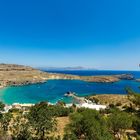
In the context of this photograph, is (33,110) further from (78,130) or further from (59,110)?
(59,110)

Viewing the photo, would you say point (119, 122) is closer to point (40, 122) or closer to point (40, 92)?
point (40, 122)

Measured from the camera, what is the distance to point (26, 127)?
1401 inches

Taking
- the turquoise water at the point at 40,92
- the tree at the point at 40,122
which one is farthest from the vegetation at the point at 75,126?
the turquoise water at the point at 40,92

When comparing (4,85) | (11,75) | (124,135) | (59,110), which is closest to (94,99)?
(59,110)

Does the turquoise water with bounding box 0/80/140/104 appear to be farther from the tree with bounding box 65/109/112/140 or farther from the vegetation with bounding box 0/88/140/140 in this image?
the tree with bounding box 65/109/112/140

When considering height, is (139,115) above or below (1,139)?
above

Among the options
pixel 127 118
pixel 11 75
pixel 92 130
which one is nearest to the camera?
pixel 92 130

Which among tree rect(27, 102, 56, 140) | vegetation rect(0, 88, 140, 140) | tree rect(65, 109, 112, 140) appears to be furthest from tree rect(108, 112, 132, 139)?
tree rect(27, 102, 56, 140)

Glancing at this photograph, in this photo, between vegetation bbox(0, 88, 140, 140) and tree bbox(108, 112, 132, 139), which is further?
tree bbox(108, 112, 132, 139)

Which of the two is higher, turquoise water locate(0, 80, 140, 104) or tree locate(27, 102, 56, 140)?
tree locate(27, 102, 56, 140)

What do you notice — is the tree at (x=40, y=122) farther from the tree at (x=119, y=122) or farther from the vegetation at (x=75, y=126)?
the tree at (x=119, y=122)

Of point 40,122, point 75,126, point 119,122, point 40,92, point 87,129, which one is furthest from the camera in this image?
point 40,92

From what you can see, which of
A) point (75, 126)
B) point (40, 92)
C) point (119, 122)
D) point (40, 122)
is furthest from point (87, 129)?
point (40, 92)

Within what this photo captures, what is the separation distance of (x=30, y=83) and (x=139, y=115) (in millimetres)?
155989
